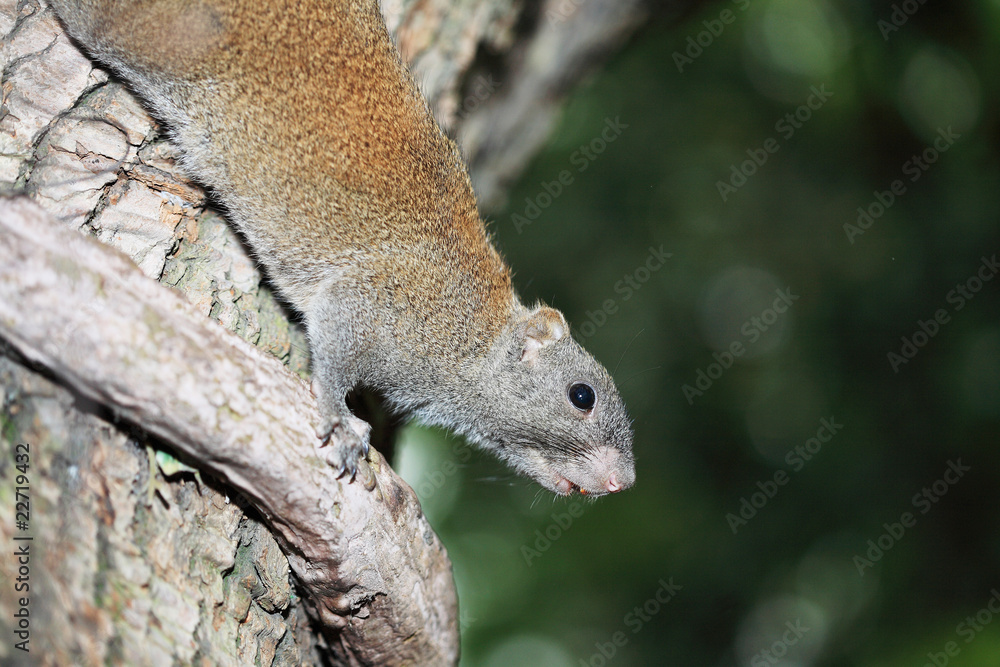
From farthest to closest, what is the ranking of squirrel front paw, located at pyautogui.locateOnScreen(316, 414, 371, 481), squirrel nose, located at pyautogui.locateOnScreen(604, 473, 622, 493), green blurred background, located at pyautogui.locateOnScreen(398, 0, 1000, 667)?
1. green blurred background, located at pyautogui.locateOnScreen(398, 0, 1000, 667)
2. squirrel nose, located at pyautogui.locateOnScreen(604, 473, 622, 493)
3. squirrel front paw, located at pyautogui.locateOnScreen(316, 414, 371, 481)

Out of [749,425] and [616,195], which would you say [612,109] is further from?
[749,425]

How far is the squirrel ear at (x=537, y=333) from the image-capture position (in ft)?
11.8

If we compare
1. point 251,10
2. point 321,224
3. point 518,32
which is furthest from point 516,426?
point 518,32

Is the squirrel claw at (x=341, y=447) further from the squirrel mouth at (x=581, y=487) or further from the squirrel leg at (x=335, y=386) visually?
the squirrel mouth at (x=581, y=487)

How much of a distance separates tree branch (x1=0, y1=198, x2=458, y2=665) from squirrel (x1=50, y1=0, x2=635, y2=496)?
1.16 ft

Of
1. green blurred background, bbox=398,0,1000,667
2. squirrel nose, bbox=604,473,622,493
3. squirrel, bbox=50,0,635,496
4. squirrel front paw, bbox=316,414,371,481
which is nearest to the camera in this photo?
squirrel front paw, bbox=316,414,371,481

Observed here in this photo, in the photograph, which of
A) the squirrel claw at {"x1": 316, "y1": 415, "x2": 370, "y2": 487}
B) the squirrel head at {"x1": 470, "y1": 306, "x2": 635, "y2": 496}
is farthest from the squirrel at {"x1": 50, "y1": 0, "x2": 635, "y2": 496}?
the squirrel claw at {"x1": 316, "y1": 415, "x2": 370, "y2": 487}

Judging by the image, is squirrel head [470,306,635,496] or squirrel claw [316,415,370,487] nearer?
squirrel claw [316,415,370,487]

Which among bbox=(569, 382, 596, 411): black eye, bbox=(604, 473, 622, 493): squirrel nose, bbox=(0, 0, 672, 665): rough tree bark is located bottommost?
bbox=(0, 0, 672, 665): rough tree bark

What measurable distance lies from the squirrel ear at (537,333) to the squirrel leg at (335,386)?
90 cm

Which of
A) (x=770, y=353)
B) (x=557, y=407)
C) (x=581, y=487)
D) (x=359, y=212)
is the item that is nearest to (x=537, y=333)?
(x=557, y=407)

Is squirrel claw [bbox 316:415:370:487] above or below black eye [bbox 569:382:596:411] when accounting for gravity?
below

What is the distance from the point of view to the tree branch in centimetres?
190

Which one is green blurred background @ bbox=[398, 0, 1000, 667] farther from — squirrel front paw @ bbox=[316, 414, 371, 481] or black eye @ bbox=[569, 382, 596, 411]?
squirrel front paw @ bbox=[316, 414, 371, 481]
